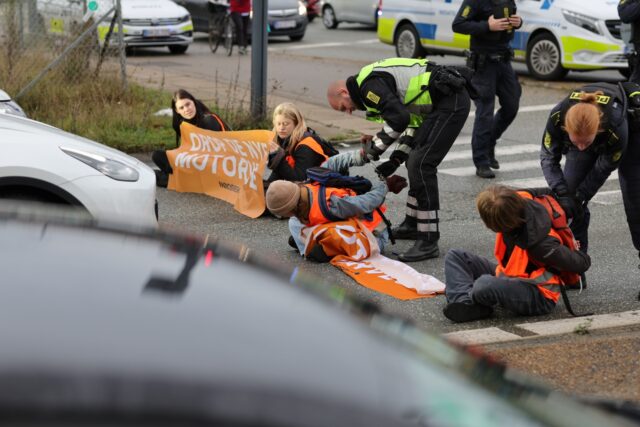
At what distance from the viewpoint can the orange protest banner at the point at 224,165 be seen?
8.94 meters

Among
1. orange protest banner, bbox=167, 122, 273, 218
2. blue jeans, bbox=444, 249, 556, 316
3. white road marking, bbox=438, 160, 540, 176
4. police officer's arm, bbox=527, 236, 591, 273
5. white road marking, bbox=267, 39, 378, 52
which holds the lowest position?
white road marking, bbox=267, 39, 378, 52

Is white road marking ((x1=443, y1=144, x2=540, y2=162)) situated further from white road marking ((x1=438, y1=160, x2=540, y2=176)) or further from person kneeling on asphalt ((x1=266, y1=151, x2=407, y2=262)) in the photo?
person kneeling on asphalt ((x1=266, y1=151, x2=407, y2=262))

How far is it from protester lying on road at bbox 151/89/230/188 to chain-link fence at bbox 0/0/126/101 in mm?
3395

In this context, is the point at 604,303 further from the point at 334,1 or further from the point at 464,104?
the point at 334,1

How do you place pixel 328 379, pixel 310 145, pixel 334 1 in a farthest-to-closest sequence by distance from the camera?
pixel 334 1 → pixel 310 145 → pixel 328 379

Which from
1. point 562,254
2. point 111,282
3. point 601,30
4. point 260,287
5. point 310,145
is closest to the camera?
point 111,282

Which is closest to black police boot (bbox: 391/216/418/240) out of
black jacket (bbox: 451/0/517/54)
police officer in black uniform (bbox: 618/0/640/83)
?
black jacket (bbox: 451/0/517/54)

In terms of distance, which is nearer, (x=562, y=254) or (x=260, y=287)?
(x=260, y=287)

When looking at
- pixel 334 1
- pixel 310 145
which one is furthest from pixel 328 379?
pixel 334 1

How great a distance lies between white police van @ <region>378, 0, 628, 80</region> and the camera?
51.5ft

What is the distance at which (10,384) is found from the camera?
1753 millimetres

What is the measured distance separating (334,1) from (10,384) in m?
27.4

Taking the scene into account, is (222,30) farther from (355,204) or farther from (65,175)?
(65,175)

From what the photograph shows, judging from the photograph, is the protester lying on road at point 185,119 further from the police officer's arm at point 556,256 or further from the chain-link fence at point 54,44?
the police officer's arm at point 556,256
